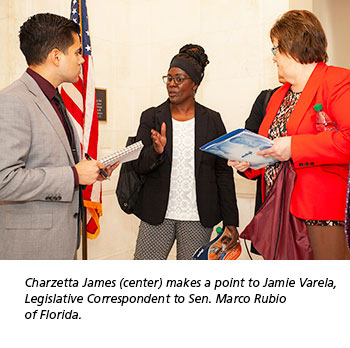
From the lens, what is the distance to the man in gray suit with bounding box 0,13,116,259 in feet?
5.57

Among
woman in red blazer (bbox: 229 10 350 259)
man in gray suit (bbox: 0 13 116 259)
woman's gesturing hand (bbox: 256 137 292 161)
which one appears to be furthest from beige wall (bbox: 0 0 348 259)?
woman's gesturing hand (bbox: 256 137 292 161)

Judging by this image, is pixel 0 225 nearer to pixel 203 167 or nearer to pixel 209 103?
pixel 203 167

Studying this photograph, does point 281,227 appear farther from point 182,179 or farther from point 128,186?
point 128,186

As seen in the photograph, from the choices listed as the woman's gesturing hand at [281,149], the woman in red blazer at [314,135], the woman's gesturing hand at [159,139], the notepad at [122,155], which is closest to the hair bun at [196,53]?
the woman's gesturing hand at [159,139]

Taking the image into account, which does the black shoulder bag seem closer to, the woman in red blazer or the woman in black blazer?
the woman in black blazer

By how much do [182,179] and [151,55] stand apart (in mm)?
2479

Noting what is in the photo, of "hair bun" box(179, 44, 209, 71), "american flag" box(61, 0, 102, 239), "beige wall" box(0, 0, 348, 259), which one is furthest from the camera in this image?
"beige wall" box(0, 0, 348, 259)

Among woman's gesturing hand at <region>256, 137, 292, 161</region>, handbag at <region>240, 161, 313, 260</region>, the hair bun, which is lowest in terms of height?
handbag at <region>240, 161, 313, 260</region>

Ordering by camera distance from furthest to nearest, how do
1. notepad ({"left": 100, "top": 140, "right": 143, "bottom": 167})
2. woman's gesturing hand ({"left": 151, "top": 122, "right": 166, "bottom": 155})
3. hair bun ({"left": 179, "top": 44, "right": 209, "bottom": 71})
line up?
hair bun ({"left": 179, "top": 44, "right": 209, "bottom": 71}) → woman's gesturing hand ({"left": 151, "top": 122, "right": 166, "bottom": 155}) → notepad ({"left": 100, "top": 140, "right": 143, "bottom": 167})

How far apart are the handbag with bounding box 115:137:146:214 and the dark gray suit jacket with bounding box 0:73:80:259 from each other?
60 cm

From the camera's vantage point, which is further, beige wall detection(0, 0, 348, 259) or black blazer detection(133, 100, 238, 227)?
beige wall detection(0, 0, 348, 259)

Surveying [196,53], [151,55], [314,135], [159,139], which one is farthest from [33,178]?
[151,55]

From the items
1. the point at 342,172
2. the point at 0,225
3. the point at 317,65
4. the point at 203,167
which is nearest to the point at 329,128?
the point at 342,172

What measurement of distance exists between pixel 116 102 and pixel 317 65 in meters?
2.95
